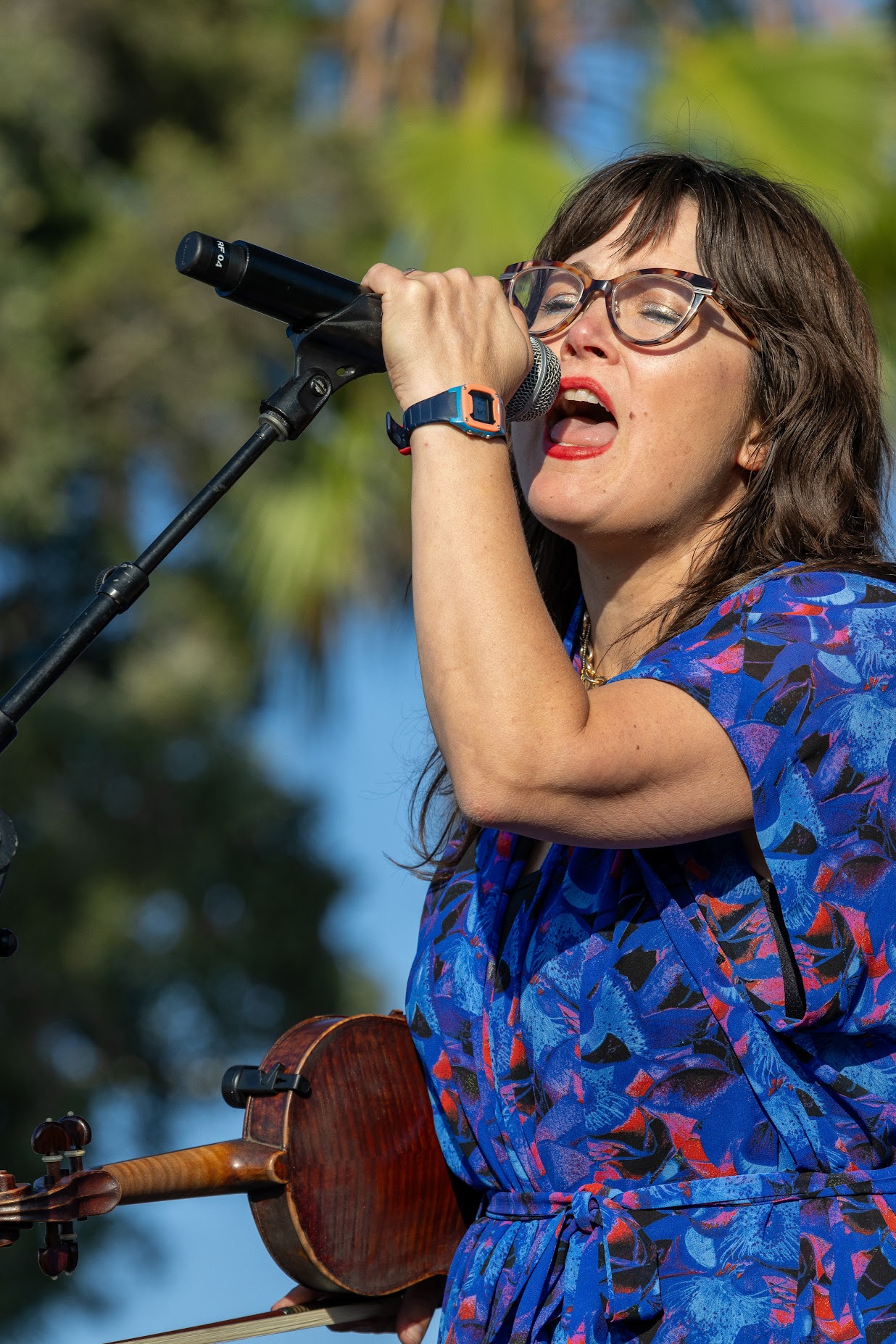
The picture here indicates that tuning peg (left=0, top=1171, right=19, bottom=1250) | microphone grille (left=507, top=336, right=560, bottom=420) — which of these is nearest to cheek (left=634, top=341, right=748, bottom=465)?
microphone grille (left=507, top=336, right=560, bottom=420)

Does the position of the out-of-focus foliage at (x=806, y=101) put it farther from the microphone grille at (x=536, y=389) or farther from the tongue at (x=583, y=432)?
the microphone grille at (x=536, y=389)

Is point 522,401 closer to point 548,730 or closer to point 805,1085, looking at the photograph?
point 548,730

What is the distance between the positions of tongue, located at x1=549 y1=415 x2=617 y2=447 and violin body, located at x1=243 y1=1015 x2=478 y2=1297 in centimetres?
78

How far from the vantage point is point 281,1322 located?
1.97 meters

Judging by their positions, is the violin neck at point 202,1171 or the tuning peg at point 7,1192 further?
the violin neck at point 202,1171

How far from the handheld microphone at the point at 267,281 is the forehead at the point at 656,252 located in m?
0.47

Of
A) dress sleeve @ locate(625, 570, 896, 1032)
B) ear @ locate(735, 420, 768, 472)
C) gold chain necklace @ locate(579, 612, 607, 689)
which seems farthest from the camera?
gold chain necklace @ locate(579, 612, 607, 689)

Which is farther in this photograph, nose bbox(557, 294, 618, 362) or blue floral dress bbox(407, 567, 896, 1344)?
nose bbox(557, 294, 618, 362)

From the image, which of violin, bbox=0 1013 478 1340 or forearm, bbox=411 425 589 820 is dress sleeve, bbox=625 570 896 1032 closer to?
forearm, bbox=411 425 589 820

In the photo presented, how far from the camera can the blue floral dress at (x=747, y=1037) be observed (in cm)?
169

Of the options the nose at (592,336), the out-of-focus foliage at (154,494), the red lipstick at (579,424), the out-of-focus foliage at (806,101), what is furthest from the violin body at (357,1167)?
the out-of-focus foliage at (806,101)

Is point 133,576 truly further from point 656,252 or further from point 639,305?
point 656,252

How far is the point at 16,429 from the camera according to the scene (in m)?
7.11

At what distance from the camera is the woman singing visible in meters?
1.67
